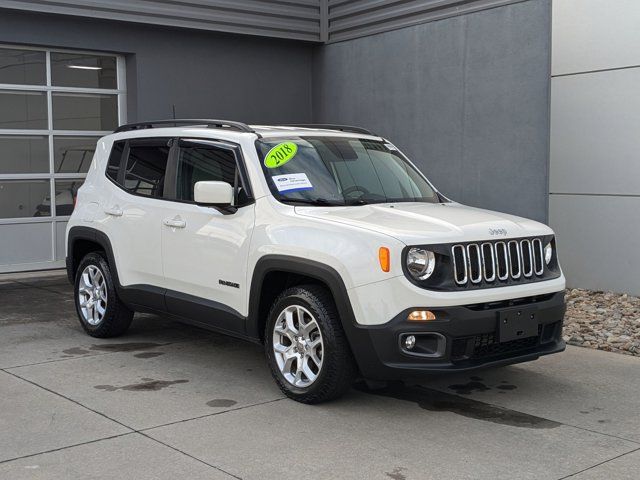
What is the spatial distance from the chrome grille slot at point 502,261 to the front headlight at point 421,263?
21.0 inches

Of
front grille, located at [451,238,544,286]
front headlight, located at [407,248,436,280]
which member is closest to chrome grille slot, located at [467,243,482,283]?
front grille, located at [451,238,544,286]

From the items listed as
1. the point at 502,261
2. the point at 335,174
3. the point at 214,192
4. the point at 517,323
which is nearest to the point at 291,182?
the point at 335,174

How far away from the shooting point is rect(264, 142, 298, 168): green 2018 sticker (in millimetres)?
6125

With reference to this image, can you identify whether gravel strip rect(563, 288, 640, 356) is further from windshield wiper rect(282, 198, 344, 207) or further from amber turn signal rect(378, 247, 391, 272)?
amber turn signal rect(378, 247, 391, 272)

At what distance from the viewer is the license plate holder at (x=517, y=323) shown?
5293 mm

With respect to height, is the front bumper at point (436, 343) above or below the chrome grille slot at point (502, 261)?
below

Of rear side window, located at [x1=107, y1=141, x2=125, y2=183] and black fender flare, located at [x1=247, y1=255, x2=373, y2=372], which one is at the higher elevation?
rear side window, located at [x1=107, y1=141, x2=125, y2=183]

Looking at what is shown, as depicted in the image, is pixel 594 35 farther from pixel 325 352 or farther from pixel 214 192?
pixel 325 352

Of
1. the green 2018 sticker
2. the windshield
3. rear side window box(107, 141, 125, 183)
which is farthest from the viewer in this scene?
rear side window box(107, 141, 125, 183)

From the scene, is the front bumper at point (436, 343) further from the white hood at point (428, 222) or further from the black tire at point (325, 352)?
the white hood at point (428, 222)

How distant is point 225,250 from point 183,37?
281 inches

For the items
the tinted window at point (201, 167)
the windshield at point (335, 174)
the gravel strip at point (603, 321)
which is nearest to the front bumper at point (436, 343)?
the windshield at point (335, 174)

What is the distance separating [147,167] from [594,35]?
5.55 m

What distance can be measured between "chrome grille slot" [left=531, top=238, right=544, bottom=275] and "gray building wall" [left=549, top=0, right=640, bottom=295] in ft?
13.2
